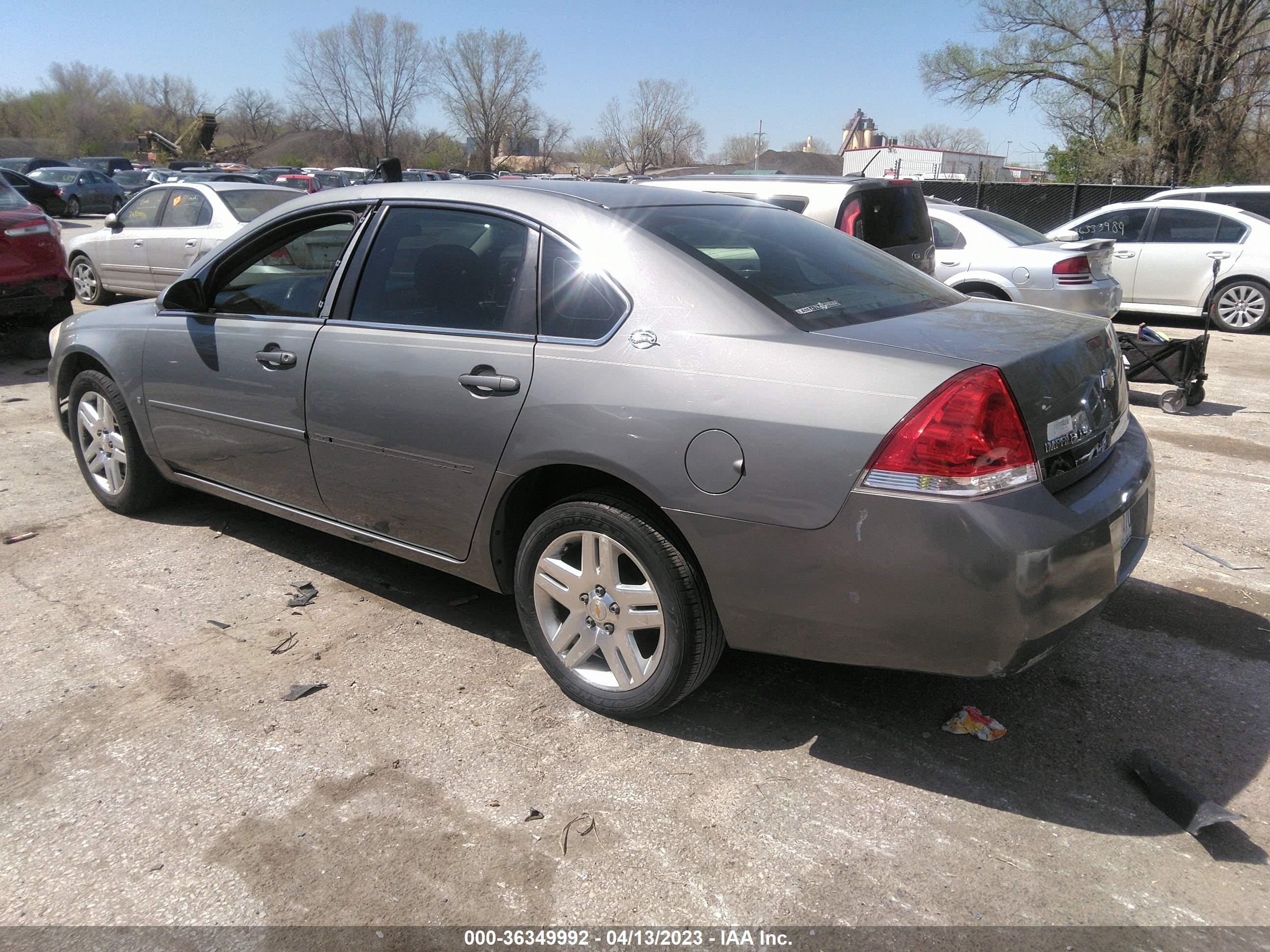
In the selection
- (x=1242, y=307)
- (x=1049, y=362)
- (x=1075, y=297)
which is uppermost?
(x=1049, y=362)

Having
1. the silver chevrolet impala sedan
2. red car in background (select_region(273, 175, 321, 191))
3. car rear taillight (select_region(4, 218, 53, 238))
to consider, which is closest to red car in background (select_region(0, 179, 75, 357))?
car rear taillight (select_region(4, 218, 53, 238))

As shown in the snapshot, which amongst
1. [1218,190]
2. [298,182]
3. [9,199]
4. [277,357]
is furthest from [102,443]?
[298,182]

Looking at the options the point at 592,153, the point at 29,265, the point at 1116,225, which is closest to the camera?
the point at 29,265

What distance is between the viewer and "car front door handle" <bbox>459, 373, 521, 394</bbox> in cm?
310

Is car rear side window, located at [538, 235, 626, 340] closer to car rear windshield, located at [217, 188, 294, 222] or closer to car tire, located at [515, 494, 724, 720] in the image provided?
car tire, located at [515, 494, 724, 720]

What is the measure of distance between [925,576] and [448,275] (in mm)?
2023

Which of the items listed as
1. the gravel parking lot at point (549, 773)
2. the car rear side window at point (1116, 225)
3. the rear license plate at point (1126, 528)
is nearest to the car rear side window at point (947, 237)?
the car rear side window at point (1116, 225)

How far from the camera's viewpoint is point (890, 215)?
7152 mm

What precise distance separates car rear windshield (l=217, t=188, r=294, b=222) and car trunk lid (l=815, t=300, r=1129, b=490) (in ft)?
29.5

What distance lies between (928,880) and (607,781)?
93 cm

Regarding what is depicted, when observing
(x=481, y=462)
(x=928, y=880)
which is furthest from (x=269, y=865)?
(x=928, y=880)

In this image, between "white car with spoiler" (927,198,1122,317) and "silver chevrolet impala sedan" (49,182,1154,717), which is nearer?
"silver chevrolet impala sedan" (49,182,1154,717)

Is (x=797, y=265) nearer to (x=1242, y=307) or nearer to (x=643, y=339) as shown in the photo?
(x=643, y=339)

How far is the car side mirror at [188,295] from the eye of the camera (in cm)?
419
